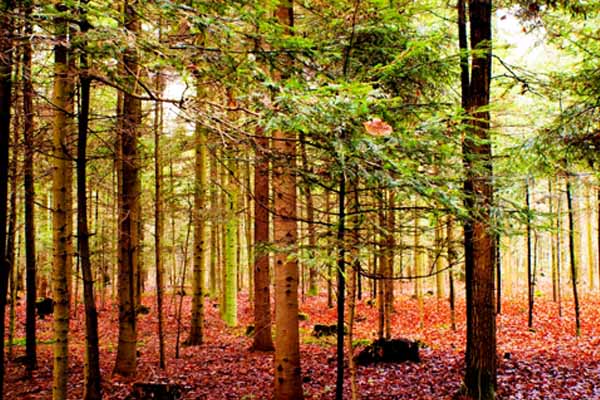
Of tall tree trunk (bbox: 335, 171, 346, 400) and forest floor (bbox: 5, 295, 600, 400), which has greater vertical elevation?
tall tree trunk (bbox: 335, 171, 346, 400)

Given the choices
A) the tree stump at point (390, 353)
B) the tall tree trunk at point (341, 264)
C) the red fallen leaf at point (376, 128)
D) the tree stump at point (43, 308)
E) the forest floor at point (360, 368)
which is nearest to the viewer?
the red fallen leaf at point (376, 128)

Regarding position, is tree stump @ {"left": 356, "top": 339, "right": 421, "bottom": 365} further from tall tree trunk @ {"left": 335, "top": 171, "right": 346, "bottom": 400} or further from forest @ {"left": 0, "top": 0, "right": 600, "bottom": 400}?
tall tree trunk @ {"left": 335, "top": 171, "right": 346, "bottom": 400}

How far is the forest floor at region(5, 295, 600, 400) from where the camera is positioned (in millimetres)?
7574

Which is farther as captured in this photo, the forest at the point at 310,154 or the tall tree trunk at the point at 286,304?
the tall tree trunk at the point at 286,304

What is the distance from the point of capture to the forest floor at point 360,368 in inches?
298

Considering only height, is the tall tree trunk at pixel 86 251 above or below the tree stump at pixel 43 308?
above

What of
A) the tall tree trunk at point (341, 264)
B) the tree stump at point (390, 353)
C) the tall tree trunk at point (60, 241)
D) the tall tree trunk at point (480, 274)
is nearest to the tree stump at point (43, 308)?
the tree stump at point (390, 353)

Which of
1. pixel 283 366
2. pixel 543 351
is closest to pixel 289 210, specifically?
pixel 283 366

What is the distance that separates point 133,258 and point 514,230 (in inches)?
274

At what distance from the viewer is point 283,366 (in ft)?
20.6

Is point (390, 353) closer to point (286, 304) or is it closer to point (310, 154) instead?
point (286, 304)

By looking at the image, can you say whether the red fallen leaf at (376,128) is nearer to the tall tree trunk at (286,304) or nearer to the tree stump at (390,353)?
the tall tree trunk at (286,304)

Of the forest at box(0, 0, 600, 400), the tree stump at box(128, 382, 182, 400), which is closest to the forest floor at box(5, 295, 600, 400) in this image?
the forest at box(0, 0, 600, 400)

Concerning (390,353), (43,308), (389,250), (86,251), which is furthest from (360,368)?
(43,308)
